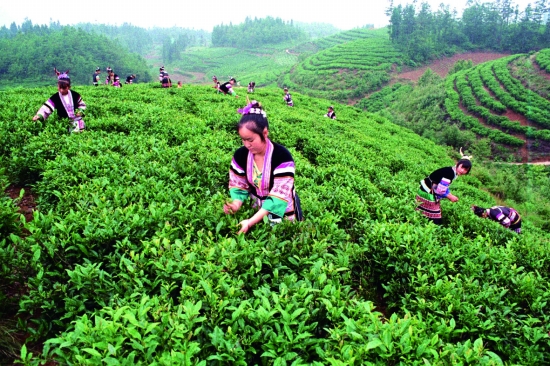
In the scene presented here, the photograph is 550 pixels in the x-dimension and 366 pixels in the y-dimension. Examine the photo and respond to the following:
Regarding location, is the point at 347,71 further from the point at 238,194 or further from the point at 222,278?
the point at 222,278

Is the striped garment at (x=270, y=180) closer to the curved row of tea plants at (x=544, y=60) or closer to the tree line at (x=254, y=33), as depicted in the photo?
the curved row of tea plants at (x=544, y=60)

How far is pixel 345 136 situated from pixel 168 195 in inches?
403

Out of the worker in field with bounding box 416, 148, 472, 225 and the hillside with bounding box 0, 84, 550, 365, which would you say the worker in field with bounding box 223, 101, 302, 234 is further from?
the worker in field with bounding box 416, 148, 472, 225

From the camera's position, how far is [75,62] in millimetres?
80688

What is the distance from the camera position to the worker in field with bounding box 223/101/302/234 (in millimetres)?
3104

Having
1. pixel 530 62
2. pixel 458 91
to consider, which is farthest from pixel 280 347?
pixel 530 62

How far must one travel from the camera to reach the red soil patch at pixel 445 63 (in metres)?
63.4

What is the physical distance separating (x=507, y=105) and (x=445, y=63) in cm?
3854

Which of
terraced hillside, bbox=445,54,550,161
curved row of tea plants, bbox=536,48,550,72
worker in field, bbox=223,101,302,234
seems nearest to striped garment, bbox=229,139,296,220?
worker in field, bbox=223,101,302,234

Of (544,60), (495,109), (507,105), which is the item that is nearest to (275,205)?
(495,109)

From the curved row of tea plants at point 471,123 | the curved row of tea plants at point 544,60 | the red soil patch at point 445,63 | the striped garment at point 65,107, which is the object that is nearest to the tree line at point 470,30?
the red soil patch at point 445,63

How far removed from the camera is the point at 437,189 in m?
5.70

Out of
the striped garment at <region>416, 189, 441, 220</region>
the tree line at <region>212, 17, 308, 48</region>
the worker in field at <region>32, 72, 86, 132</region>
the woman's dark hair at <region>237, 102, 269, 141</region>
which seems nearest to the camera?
the woman's dark hair at <region>237, 102, 269, 141</region>

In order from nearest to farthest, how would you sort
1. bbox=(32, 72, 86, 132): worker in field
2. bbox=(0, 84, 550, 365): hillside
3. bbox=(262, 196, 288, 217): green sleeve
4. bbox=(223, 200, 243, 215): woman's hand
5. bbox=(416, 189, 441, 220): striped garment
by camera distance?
bbox=(0, 84, 550, 365): hillside, bbox=(262, 196, 288, 217): green sleeve, bbox=(223, 200, 243, 215): woman's hand, bbox=(416, 189, 441, 220): striped garment, bbox=(32, 72, 86, 132): worker in field
